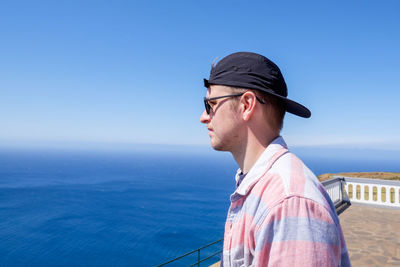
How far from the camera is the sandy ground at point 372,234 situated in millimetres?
5598

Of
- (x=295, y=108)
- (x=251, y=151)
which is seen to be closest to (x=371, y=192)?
(x=295, y=108)

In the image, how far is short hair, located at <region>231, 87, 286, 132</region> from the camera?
1.01m

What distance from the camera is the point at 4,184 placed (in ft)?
340

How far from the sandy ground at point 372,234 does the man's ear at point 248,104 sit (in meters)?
5.92

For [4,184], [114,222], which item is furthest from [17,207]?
[4,184]

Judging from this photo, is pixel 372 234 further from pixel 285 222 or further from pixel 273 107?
pixel 285 222

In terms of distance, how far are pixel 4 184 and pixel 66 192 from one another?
31.9 metres

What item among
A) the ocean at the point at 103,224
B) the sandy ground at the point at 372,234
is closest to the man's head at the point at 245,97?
the sandy ground at the point at 372,234

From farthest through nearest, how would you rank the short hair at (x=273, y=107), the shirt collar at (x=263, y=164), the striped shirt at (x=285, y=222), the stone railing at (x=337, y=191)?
the stone railing at (x=337, y=191)
the short hair at (x=273, y=107)
the shirt collar at (x=263, y=164)
the striped shirt at (x=285, y=222)

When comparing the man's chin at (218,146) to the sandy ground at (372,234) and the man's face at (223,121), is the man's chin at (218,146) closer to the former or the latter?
the man's face at (223,121)

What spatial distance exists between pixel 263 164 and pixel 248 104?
0.25 metres

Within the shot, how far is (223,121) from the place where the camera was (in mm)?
1098

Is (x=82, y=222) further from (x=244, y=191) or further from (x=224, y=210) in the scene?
(x=244, y=191)

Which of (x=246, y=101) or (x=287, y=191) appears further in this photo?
(x=246, y=101)
